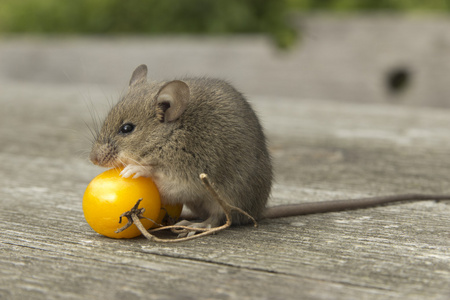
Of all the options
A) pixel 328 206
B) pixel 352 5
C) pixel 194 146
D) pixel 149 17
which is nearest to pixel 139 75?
pixel 194 146

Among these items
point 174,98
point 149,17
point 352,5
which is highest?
point 352,5

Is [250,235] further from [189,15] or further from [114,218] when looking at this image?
[189,15]

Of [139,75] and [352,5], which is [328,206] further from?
[352,5]

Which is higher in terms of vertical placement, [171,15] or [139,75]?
[171,15]

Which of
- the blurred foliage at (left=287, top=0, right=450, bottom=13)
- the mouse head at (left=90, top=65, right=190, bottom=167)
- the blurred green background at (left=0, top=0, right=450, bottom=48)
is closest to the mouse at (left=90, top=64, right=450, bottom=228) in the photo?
the mouse head at (left=90, top=65, right=190, bottom=167)

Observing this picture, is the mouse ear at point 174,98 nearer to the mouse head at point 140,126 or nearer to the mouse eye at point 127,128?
the mouse head at point 140,126

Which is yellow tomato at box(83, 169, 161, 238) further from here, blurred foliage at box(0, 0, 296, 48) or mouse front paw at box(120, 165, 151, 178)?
blurred foliage at box(0, 0, 296, 48)

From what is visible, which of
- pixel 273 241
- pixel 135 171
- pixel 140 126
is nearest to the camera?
pixel 273 241
